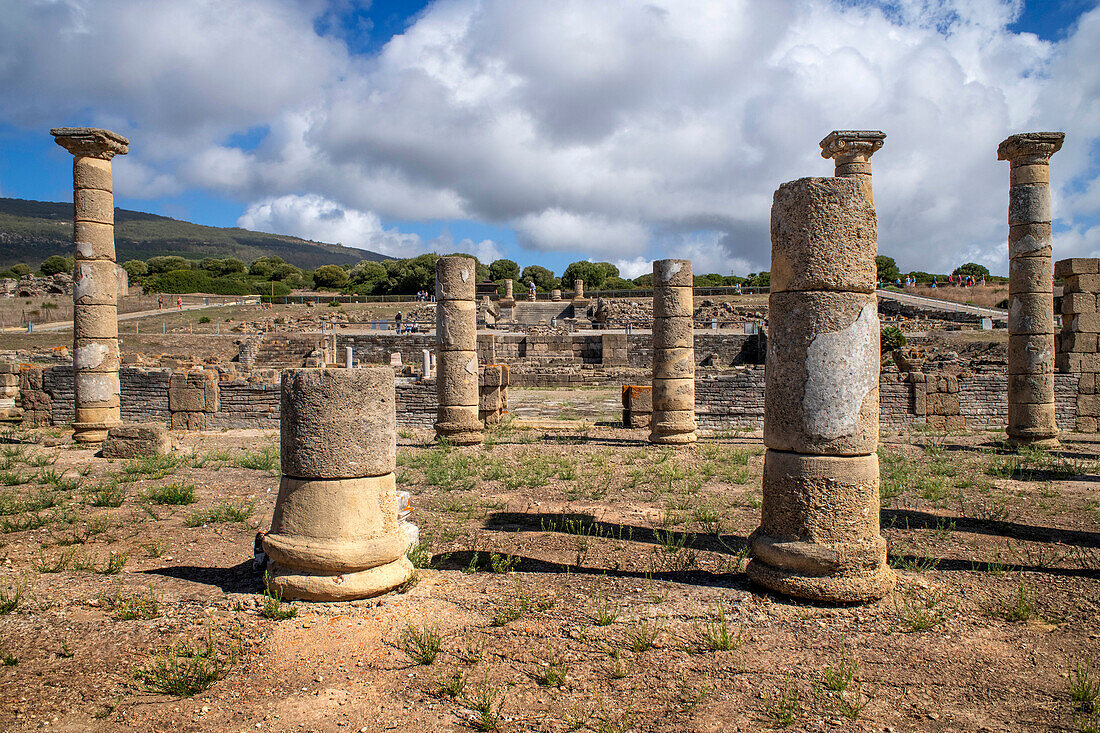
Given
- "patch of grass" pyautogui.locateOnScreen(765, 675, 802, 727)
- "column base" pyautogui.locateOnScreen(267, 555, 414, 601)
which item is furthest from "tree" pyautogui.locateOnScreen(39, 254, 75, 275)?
"patch of grass" pyautogui.locateOnScreen(765, 675, 802, 727)

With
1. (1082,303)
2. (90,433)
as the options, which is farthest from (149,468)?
(1082,303)

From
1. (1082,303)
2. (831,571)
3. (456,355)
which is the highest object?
(1082,303)

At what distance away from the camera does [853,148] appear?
36.1ft

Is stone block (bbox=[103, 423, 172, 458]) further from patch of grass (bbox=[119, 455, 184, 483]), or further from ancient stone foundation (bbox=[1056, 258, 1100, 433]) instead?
ancient stone foundation (bbox=[1056, 258, 1100, 433])

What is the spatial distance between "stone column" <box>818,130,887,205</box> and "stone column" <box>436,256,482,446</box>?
6.45m

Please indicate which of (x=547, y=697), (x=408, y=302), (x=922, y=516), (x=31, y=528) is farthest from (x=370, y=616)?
(x=408, y=302)

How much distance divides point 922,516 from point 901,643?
363 cm

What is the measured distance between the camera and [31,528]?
6680 millimetres

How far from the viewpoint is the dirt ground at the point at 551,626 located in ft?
11.4

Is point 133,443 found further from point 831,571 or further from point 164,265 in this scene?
point 164,265

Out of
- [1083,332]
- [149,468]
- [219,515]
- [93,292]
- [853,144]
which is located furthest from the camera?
[1083,332]

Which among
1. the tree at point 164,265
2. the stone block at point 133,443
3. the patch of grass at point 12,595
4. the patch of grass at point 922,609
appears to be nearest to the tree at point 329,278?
the tree at point 164,265

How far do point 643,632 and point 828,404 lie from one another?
2.14m

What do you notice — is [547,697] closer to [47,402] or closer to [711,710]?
[711,710]
